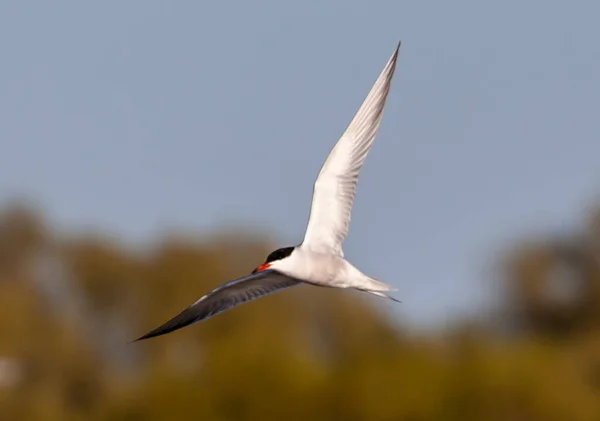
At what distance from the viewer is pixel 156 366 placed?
89.7ft

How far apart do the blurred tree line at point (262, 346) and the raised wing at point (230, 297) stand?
11.8 metres

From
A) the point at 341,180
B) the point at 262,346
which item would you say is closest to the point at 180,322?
the point at 341,180

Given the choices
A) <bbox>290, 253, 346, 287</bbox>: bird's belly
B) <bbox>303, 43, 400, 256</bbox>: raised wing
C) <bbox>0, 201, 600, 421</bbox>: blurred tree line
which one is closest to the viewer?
<bbox>290, 253, 346, 287</bbox>: bird's belly

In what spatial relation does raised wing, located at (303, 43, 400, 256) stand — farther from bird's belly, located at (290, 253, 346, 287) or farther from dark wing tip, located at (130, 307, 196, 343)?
dark wing tip, located at (130, 307, 196, 343)

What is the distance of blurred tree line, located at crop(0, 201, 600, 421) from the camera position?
24.6 meters

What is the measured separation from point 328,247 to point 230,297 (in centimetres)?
84

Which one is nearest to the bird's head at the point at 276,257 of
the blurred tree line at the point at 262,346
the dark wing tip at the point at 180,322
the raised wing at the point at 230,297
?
the raised wing at the point at 230,297

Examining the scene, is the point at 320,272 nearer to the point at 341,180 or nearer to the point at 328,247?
the point at 328,247

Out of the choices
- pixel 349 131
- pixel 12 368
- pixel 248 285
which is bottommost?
pixel 12 368

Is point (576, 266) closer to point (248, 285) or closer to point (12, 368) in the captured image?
point (12, 368)

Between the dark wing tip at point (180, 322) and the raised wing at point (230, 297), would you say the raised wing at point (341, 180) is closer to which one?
the raised wing at point (230, 297)

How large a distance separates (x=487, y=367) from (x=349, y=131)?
43.7 ft

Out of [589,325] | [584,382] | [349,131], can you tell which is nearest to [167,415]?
[584,382]

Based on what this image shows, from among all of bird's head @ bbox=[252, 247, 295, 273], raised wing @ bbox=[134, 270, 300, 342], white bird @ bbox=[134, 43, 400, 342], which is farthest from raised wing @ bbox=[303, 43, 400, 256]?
raised wing @ bbox=[134, 270, 300, 342]
